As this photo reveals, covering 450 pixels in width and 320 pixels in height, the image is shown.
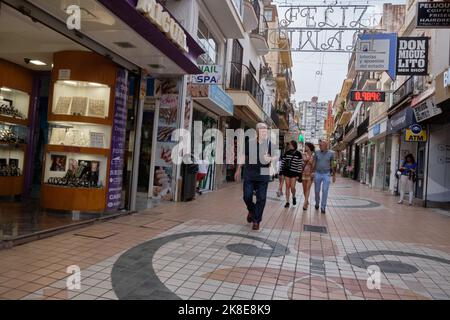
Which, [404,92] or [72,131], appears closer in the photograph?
[72,131]

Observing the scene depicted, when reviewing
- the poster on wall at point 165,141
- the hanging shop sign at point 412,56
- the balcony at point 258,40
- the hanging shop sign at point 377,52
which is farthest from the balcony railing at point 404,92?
the poster on wall at point 165,141

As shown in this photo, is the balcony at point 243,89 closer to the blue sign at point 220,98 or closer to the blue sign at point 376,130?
the blue sign at point 220,98

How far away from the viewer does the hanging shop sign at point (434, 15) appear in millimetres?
10547

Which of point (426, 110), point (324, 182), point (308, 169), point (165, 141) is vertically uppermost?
point (426, 110)

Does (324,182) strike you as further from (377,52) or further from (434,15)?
(377,52)

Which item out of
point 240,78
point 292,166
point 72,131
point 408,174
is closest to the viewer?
point 72,131

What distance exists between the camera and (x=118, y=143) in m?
7.58

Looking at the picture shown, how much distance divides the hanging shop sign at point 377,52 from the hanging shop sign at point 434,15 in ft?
10.3

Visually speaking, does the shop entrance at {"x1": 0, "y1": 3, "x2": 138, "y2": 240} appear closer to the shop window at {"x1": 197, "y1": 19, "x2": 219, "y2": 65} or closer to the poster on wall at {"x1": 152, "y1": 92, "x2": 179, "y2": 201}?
the poster on wall at {"x1": 152, "y1": 92, "x2": 179, "y2": 201}

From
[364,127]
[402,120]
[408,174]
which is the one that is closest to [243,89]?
[402,120]

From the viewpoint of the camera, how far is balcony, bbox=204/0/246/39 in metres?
12.1

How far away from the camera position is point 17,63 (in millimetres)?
8141

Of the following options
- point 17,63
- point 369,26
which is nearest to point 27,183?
point 17,63

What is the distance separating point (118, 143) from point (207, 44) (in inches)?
268
